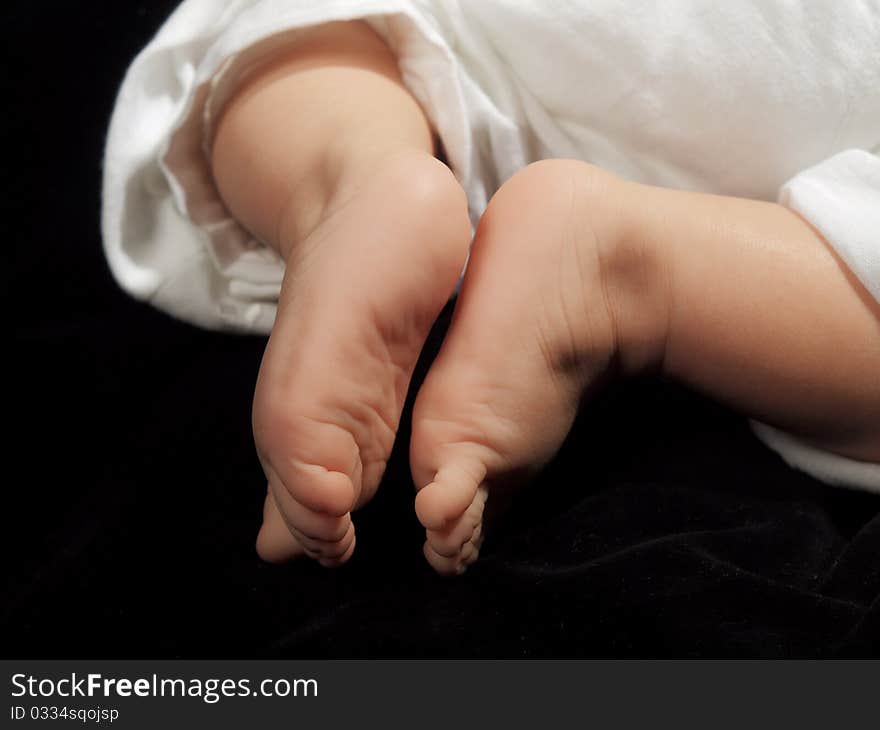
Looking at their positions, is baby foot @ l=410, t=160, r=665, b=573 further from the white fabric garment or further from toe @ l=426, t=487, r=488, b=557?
the white fabric garment

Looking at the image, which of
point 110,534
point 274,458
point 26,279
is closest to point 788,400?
point 274,458

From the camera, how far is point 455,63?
0.71 meters

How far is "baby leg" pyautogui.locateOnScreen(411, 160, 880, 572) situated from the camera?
0.58m

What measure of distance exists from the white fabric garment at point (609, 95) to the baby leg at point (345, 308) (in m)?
0.09

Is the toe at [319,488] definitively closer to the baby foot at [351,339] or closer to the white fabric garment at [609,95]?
the baby foot at [351,339]

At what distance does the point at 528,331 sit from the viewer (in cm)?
59

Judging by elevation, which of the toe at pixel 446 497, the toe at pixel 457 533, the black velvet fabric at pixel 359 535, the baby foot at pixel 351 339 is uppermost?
the baby foot at pixel 351 339

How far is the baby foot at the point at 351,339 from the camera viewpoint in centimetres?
53

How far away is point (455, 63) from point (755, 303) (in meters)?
0.27

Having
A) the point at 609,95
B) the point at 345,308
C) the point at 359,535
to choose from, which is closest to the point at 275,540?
the point at 359,535

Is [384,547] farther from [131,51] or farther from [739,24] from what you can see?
[131,51]

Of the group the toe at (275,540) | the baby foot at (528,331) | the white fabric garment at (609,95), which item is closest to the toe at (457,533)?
the baby foot at (528,331)

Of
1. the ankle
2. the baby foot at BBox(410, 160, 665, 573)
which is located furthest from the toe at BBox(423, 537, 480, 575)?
the ankle
